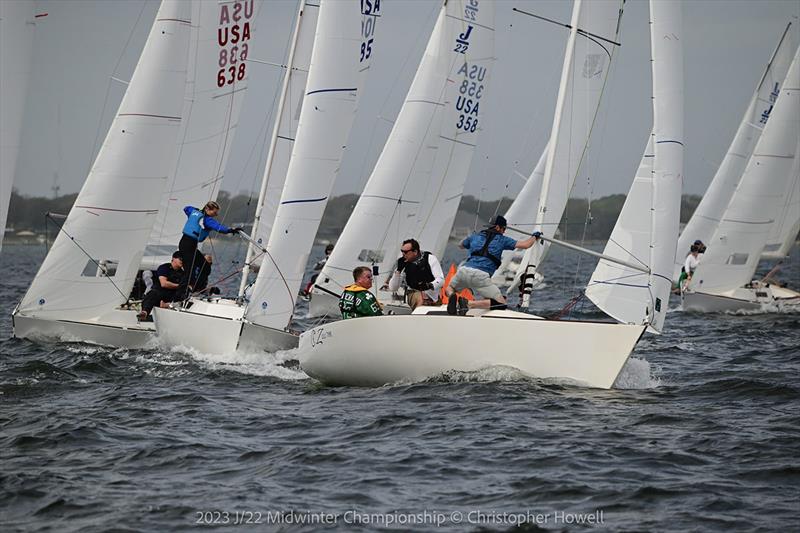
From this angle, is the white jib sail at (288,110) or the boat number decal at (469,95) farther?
the boat number decal at (469,95)

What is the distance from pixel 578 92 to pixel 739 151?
14.2 meters

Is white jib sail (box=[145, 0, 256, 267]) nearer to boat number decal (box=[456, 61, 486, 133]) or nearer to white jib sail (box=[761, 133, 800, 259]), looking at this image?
boat number decal (box=[456, 61, 486, 133])

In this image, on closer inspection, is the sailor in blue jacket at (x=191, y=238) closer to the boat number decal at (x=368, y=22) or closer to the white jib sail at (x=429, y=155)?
the white jib sail at (x=429, y=155)

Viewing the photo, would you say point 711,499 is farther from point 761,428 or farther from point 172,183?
point 172,183

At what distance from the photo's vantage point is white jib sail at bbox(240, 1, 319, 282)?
18.8 metres

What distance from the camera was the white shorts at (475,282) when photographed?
13.0 metres

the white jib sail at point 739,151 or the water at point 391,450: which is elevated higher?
the white jib sail at point 739,151

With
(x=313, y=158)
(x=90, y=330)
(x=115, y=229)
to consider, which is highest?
(x=313, y=158)

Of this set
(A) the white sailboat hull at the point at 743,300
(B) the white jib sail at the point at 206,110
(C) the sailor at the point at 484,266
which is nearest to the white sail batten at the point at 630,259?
(C) the sailor at the point at 484,266

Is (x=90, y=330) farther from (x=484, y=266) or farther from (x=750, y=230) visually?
(x=750, y=230)

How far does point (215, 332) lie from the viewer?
50.3ft

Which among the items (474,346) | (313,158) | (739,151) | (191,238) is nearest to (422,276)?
(313,158)

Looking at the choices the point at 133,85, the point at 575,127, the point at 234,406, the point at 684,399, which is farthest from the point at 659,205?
the point at 133,85

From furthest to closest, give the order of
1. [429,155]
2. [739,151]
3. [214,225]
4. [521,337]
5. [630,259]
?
1. [739,151]
2. [429,155]
3. [214,225]
4. [630,259]
5. [521,337]
